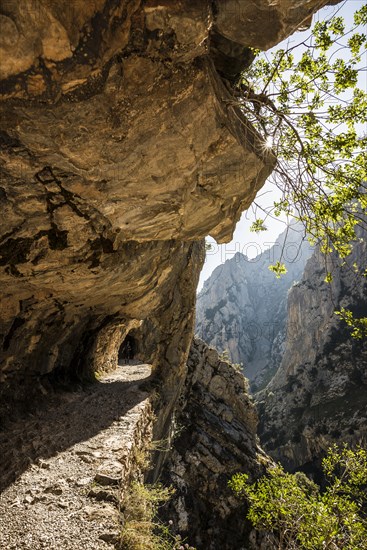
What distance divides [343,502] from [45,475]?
42.0 ft

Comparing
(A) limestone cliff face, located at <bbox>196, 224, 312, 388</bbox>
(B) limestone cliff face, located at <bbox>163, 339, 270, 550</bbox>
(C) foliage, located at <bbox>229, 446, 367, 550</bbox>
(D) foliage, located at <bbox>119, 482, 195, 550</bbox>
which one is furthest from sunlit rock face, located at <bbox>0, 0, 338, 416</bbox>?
(A) limestone cliff face, located at <bbox>196, 224, 312, 388</bbox>

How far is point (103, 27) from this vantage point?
346 centimetres

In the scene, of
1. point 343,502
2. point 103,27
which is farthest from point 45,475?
point 343,502

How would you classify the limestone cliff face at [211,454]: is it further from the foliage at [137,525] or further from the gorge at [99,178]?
the foliage at [137,525]

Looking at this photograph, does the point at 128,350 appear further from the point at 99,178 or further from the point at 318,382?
the point at 318,382

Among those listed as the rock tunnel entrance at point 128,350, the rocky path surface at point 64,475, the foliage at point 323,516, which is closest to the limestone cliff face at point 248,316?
the rock tunnel entrance at point 128,350

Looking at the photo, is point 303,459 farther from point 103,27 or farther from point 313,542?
point 103,27

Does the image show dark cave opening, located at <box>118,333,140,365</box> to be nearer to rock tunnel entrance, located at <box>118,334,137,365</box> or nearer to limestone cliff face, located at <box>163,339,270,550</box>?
rock tunnel entrance, located at <box>118,334,137,365</box>

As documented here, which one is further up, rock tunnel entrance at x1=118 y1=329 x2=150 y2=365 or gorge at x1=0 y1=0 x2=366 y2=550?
gorge at x1=0 y1=0 x2=366 y2=550

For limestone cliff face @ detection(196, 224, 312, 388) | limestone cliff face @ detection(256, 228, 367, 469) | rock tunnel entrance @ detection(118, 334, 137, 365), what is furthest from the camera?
limestone cliff face @ detection(196, 224, 312, 388)

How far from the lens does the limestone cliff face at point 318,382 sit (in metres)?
56.6

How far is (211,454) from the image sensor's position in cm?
2281

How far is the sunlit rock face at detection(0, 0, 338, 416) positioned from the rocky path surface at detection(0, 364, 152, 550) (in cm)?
227

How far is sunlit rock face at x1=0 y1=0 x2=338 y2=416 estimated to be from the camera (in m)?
3.52
